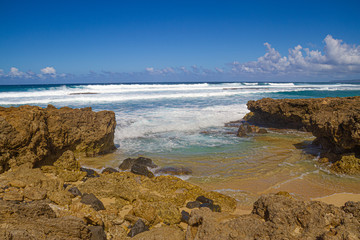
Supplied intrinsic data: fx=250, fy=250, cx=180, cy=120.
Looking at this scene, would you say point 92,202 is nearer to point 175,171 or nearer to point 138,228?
point 138,228

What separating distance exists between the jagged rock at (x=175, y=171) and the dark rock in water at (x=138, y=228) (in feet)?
8.66

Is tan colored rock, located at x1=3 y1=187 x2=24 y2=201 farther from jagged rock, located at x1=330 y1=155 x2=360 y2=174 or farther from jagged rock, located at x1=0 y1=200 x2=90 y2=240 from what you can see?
jagged rock, located at x1=330 y1=155 x2=360 y2=174

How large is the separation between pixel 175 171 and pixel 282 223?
3787 millimetres

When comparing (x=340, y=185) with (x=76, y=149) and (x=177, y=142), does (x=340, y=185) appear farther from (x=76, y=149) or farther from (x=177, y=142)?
(x=76, y=149)

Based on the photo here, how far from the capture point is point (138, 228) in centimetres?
321

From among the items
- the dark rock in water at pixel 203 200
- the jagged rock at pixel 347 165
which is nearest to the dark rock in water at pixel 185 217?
the dark rock in water at pixel 203 200

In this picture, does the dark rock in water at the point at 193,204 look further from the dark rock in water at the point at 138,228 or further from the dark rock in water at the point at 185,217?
the dark rock in water at the point at 138,228

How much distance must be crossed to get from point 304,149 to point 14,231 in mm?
7732

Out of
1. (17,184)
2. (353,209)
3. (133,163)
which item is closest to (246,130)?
A: (133,163)

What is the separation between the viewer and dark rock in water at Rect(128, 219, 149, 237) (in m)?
3.16

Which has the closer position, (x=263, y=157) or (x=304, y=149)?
(x=263, y=157)

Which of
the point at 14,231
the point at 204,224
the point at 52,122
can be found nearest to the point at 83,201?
the point at 14,231

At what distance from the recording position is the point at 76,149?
6.95 m

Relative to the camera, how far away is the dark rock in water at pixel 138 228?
10.4 feet
